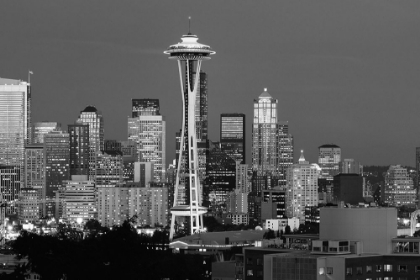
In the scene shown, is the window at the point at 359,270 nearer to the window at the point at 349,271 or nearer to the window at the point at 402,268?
the window at the point at 349,271

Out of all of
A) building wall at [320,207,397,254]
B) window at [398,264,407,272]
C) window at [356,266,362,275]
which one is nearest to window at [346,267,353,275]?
window at [356,266,362,275]

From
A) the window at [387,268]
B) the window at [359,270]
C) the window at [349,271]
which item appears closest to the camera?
the window at [349,271]

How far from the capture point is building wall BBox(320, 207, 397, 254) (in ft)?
223

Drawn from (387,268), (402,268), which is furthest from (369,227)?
(402,268)

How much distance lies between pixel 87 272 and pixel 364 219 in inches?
563

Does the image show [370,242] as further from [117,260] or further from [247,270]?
[117,260]

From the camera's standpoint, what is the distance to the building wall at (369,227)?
6794 cm

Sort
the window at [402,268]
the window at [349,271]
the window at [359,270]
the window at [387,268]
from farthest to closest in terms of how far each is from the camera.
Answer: the window at [402,268], the window at [387,268], the window at [359,270], the window at [349,271]

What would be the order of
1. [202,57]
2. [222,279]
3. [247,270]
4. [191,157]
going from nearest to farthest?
[247,270]
[222,279]
[202,57]
[191,157]

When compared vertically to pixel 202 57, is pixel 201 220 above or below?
below

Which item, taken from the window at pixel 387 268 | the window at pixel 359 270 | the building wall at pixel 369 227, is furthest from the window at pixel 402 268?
the window at pixel 359 270

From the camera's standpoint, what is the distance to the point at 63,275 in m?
65.2

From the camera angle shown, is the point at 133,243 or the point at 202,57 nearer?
the point at 133,243

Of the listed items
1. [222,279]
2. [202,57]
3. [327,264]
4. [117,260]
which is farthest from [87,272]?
[202,57]
